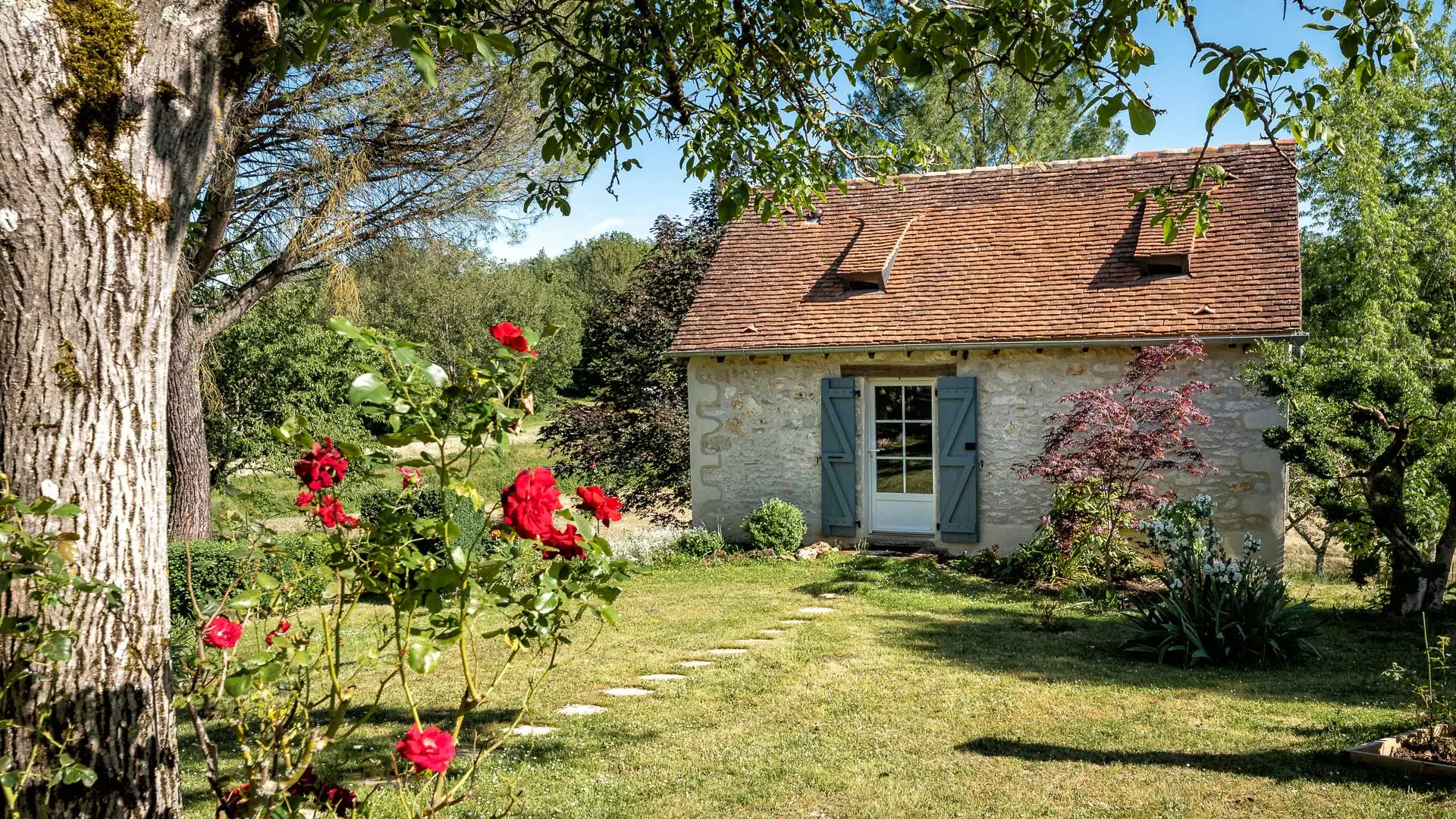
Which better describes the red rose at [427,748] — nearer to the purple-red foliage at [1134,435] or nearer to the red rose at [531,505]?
the red rose at [531,505]

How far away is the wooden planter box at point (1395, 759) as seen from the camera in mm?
4168

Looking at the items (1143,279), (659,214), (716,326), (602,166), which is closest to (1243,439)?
(1143,279)

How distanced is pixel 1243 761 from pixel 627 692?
3.28 m

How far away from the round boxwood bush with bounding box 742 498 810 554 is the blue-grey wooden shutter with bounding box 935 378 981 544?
1626 millimetres

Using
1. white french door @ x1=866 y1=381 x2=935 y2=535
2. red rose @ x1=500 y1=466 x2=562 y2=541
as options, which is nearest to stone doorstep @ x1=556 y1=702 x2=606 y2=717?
red rose @ x1=500 y1=466 x2=562 y2=541

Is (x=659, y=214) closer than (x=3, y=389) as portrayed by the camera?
No

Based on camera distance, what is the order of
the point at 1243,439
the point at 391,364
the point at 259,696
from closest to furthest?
the point at 391,364 < the point at 259,696 < the point at 1243,439

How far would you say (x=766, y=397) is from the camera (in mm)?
12062

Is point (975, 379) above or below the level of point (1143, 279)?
below

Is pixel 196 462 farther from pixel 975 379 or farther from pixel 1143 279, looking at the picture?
pixel 1143 279

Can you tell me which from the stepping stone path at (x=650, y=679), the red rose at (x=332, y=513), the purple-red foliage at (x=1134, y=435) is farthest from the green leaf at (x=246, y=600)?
the purple-red foliage at (x=1134, y=435)

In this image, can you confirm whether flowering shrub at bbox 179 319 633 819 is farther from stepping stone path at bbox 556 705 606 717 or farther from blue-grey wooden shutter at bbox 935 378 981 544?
blue-grey wooden shutter at bbox 935 378 981 544

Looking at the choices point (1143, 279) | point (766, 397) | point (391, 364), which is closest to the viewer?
point (391, 364)

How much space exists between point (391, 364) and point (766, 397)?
9.82 meters
